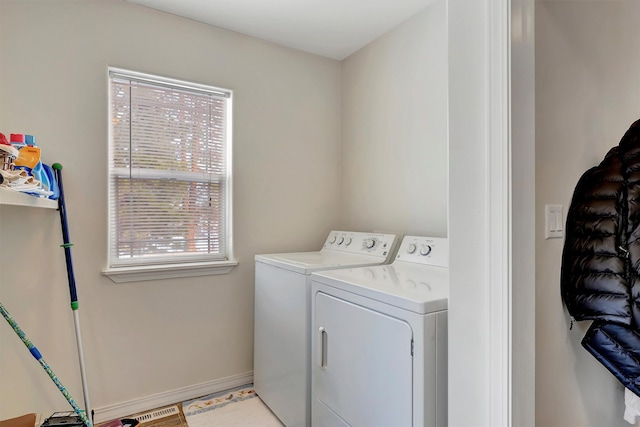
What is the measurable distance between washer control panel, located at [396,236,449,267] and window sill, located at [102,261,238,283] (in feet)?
3.80

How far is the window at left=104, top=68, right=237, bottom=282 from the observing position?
→ 2.03m

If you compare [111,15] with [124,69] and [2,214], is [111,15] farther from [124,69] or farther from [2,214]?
[2,214]

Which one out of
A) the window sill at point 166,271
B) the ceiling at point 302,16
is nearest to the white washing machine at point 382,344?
the window sill at point 166,271

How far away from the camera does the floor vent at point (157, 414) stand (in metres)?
1.96

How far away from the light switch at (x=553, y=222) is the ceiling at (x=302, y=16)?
1.59 m

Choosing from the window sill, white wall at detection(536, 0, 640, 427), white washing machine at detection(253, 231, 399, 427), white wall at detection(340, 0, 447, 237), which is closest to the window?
the window sill

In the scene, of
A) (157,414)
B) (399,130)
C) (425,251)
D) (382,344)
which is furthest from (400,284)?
(157,414)

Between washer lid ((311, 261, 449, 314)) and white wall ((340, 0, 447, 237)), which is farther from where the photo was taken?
white wall ((340, 0, 447, 237))

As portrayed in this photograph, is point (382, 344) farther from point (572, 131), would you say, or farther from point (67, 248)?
point (67, 248)

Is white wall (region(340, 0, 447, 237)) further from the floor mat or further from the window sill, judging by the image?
the floor mat

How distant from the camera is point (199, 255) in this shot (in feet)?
7.49

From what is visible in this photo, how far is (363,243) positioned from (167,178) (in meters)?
1.35

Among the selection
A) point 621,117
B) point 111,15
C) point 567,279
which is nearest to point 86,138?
point 111,15

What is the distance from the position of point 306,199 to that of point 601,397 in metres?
1.99
